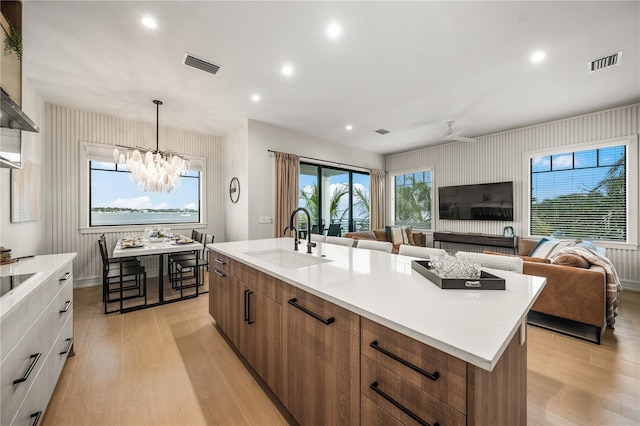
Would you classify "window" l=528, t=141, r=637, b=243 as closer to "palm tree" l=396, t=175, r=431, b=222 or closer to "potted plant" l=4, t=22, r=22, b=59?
"palm tree" l=396, t=175, r=431, b=222

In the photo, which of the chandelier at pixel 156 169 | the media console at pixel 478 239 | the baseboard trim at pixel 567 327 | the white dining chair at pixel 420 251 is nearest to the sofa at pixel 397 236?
the media console at pixel 478 239

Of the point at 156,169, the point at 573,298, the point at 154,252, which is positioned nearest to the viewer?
the point at 573,298

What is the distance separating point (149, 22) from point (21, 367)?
103 inches

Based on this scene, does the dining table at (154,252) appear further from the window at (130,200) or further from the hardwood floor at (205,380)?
the window at (130,200)

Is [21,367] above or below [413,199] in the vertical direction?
below

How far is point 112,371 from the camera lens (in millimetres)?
1993

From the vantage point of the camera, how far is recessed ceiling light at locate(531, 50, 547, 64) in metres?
2.68

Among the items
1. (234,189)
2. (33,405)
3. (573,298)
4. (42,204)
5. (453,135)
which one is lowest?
(33,405)

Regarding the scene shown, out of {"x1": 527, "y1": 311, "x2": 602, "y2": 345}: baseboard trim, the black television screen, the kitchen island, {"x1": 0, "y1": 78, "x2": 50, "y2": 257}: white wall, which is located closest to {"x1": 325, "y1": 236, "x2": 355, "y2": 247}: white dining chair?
the kitchen island

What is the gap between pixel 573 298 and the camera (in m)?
2.48

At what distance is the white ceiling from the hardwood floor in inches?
115

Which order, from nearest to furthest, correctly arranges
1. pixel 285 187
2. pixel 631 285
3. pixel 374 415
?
pixel 374 415
pixel 631 285
pixel 285 187

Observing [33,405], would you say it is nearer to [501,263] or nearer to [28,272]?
[28,272]

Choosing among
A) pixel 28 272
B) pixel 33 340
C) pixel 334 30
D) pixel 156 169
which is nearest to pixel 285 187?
pixel 156 169
